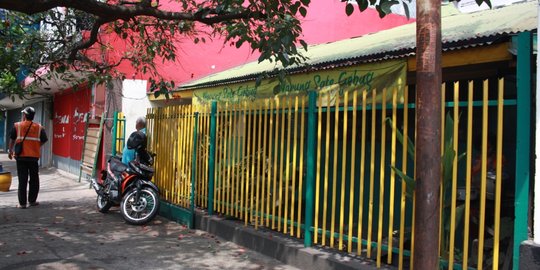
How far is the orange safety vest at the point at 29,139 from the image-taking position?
8.09 metres

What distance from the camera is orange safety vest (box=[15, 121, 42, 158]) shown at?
8.09m

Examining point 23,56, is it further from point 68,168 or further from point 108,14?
point 68,168

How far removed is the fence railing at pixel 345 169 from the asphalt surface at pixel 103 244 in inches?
20.3

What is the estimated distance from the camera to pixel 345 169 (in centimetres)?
469

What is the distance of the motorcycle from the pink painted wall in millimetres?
5501

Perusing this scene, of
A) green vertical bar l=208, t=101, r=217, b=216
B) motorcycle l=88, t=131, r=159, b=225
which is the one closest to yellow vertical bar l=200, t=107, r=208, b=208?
green vertical bar l=208, t=101, r=217, b=216

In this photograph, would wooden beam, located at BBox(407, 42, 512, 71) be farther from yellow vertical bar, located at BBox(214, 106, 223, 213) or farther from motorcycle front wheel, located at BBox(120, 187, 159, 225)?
motorcycle front wheel, located at BBox(120, 187, 159, 225)

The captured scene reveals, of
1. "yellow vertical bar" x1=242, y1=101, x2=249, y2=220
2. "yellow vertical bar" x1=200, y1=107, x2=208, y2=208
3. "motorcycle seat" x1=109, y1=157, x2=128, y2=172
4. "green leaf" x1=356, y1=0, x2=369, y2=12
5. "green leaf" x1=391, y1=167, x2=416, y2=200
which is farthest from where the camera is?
"motorcycle seat" x1=109, y1=157, x2=128, y2=172

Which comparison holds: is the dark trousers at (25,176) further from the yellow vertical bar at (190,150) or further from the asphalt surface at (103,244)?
the yellow vertical bar at (190,150)

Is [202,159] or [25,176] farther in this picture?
[25,176]

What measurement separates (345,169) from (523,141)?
173 centimetres

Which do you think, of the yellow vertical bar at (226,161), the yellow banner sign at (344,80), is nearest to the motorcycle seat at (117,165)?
the yellow vertical bar at (226,161)

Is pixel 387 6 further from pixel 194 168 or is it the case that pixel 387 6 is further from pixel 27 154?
pixel 27 154

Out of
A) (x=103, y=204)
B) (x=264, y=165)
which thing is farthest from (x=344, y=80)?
(x=103, y=204)
